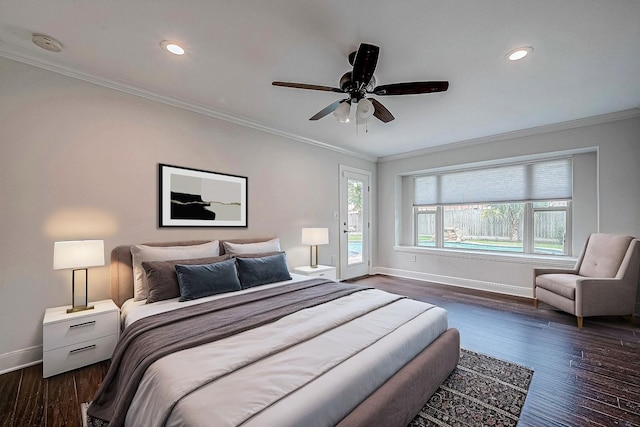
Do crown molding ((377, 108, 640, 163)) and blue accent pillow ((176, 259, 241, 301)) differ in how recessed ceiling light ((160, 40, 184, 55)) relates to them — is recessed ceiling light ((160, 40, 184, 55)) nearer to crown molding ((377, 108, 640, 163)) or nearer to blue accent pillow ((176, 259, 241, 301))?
blue accent pillow ((176, 259, 241, 301))

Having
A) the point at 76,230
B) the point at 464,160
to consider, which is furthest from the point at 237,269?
the point at 464,160

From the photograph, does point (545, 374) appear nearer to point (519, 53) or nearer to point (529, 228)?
point (519, 53)

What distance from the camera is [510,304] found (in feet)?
13.2

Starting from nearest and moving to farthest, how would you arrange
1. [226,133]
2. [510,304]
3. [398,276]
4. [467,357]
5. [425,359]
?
[425,359], [467,357], [226,133], [510,304], [398,276]

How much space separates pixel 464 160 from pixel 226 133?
3975 mm

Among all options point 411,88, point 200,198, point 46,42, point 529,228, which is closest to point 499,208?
point 529,228

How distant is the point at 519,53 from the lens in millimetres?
2312

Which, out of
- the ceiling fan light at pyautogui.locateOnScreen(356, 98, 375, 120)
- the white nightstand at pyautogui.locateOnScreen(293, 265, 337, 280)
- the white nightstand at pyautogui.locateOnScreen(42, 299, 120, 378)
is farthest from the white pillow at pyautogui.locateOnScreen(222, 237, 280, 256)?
the ceiling fan light at pyautogui.locateOnScreen(356, 98, 375, 120)

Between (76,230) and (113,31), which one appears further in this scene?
(76,230)

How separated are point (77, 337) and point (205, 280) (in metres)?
1.05

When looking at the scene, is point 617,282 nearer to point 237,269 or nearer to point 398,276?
point 398,276

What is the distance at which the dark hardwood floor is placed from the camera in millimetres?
1793

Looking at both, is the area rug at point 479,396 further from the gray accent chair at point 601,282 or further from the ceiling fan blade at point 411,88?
the ceiling fan blade at point 411,88

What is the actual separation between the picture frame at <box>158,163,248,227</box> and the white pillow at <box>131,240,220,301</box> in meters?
0.40
